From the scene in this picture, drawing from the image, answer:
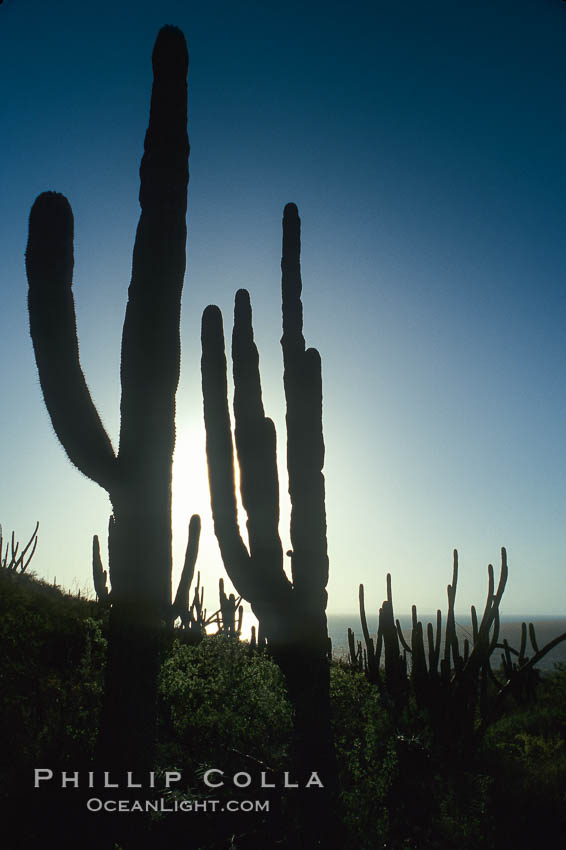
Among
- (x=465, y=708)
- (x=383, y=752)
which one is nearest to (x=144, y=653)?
(x=383, y=752)

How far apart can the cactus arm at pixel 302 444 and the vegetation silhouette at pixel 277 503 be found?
1 cm

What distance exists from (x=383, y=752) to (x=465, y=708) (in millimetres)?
3271

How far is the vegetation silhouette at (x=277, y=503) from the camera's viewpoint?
638cm

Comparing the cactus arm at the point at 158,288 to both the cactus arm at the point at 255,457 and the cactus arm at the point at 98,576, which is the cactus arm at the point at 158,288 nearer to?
the cactus arm at the point at 255,457

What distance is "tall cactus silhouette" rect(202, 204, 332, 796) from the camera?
6402 mm

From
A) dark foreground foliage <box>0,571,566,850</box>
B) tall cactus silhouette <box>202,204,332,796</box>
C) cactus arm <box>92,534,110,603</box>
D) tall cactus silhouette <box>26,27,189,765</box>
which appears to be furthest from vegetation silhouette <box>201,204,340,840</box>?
cactus arm <box>92,534,110,603</box>

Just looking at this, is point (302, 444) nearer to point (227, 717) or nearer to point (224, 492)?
point (224, 492)

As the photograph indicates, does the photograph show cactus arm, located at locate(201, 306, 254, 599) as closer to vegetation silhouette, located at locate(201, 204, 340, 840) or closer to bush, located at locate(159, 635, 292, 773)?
vegetation silhouette, located at locate(201, 204, 340, 840)

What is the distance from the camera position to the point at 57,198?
507cm

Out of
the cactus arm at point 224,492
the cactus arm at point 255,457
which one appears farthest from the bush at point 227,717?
the cactus arm at point 255,457

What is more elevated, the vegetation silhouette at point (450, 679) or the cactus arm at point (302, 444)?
the cactus arm at point (302, 444)

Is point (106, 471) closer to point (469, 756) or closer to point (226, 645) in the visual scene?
point (226, 645)

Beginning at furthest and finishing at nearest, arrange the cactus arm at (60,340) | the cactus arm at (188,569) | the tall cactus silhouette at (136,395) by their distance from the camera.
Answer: the cactus arm at (188,569), the cactus arm at (60,340), the tall cactus silhouette at (136,395)

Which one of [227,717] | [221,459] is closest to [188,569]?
[227,717]
